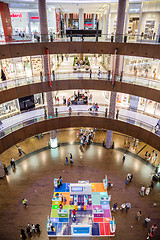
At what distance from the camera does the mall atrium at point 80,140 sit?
47.0ft

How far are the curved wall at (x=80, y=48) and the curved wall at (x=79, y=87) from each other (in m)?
2.74

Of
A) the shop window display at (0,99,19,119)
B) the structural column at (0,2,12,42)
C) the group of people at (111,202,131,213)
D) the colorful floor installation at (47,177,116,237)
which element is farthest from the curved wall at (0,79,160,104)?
the group of people at (111,202,131,213)

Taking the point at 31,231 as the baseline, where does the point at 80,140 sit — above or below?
above

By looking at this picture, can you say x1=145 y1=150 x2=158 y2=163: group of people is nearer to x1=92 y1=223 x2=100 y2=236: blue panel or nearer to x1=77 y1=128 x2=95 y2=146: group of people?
x1=77 y1=128 x2=95 y2=146: group of people

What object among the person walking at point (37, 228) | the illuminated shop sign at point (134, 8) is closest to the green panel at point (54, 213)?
the person walking at point (37, 228)

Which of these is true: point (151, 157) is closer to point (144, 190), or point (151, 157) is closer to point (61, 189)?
point (144, 190)

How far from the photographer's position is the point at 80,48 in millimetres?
17281

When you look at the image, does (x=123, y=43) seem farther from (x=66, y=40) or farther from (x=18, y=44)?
(x=18, y=44)

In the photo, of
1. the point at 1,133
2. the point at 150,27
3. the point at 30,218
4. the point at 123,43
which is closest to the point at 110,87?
the point at 123,43

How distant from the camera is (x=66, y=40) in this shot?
55.3 feet

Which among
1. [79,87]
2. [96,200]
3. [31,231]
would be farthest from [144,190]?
[79,87]

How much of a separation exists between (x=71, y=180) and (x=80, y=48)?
12619 millimetres

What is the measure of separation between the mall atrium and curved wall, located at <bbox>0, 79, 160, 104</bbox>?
0.29ft

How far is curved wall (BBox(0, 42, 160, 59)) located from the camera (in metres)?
14.9
